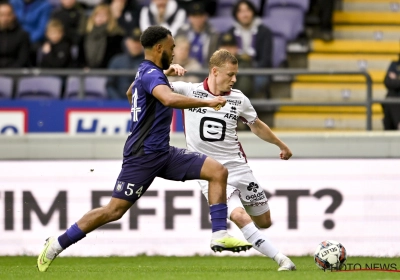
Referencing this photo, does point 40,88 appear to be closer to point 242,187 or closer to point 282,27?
point 282,27

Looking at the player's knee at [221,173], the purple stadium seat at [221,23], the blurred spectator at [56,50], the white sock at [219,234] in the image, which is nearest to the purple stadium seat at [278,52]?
the purple stadium seat at [221,23]

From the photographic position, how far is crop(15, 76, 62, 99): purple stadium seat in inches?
515

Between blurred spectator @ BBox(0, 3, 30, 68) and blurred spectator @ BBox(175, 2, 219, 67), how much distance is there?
236 cm

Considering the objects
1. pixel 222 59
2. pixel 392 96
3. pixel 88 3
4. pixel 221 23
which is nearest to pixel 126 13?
pixel 88 3

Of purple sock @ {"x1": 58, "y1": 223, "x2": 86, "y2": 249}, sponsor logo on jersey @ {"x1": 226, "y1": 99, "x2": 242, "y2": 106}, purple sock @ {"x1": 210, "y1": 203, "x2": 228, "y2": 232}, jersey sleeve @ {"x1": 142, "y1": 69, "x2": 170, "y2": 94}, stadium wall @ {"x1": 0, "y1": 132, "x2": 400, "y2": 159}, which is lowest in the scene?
purple sock @ {"x1": 58, "y1": 223, "x2": 86, "y2": 249}

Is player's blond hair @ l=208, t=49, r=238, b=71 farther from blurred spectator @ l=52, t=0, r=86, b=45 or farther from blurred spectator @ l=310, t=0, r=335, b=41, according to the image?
blurred spectator @ l=310, t=0, r=335, b=41

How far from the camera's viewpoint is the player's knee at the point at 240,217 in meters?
8.82

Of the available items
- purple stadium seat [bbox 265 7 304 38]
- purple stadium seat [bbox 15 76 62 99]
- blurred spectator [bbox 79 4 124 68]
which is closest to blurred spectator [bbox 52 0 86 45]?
blurred spectator [bbox 79 4 124 68]

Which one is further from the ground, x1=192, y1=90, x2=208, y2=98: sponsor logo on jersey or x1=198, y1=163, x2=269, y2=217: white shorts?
x1=192, y1=90, x2=208, y2=98: sponsor logo on jersey

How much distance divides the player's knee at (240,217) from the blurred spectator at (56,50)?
6.27 m

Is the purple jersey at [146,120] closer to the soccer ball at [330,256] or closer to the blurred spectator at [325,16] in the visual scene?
the soccer ball at [330,256]

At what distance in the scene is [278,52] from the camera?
592 inches

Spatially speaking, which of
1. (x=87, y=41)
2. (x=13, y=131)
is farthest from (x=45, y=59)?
(x=13, y=131)

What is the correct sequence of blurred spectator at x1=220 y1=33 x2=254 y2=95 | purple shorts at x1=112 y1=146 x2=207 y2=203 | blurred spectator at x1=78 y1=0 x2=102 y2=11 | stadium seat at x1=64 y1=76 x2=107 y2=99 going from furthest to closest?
blurred spectator at x1=78 y1=0 x2=102 y2=11
stadium seat at x1=64 y1=76 x2=107 y2=99
blurred spectator at x1=220 y1=33 x2=254 y2=95
purple shorts at x1=112 y1=146 x2=207 y2=203
